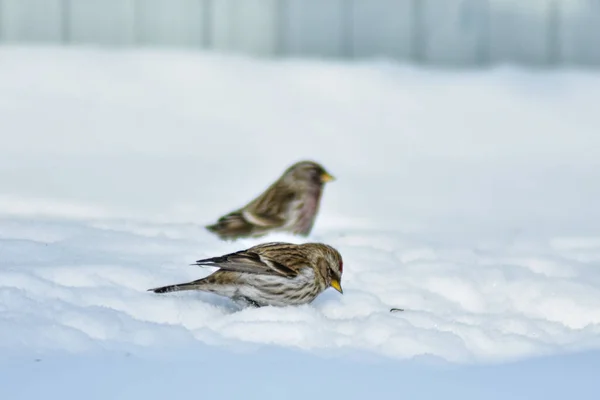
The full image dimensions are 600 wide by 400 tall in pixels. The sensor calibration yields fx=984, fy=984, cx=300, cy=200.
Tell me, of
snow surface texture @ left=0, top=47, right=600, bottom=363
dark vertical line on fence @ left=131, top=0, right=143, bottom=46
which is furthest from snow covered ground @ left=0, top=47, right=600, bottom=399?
dark vertical line on fence @ left=131, top=0, right=143, bottom=46

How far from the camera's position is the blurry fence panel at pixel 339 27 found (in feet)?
19.0

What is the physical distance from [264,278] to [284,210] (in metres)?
1.24

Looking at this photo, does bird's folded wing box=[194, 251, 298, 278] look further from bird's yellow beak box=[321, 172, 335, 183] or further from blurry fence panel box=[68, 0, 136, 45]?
blurry fence panel box=[68, 0, 136, 45]

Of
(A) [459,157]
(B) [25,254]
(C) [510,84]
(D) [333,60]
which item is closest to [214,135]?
(D) [333,60]

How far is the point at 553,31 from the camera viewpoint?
20.6 ft

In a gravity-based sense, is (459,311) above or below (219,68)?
below

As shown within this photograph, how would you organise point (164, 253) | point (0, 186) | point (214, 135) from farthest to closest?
point (214, 135) < point (0, 186) < point (164, 253)

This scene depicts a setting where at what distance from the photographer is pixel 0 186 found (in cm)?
466

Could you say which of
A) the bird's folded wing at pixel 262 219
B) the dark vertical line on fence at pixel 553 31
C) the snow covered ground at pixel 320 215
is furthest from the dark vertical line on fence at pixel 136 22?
the dark vertical line on fence at pixel 553 31

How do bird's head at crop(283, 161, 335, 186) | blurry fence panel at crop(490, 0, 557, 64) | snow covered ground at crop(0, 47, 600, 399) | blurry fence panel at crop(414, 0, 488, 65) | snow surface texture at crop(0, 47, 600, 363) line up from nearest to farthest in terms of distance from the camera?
1. snow covered ground at crop(0, 47, 600, 399)
2. snow surface texture at crop(0, 47, 600, 363)
3. bird's head at crop(283, 161, 335, 186)
4. blurry fence panel at crop(414, 0, 488, 65)
5. blurry fence panel at crop(490, 0, 557, 64)

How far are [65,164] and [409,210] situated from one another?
1764mm

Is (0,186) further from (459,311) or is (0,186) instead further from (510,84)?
(510,84)

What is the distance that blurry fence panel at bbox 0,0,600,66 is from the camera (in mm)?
5785

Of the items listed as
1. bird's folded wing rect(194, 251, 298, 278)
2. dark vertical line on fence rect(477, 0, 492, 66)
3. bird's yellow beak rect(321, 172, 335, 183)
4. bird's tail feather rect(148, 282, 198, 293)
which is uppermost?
dark vertical line on fence rect(477, 0, 492, 66)
